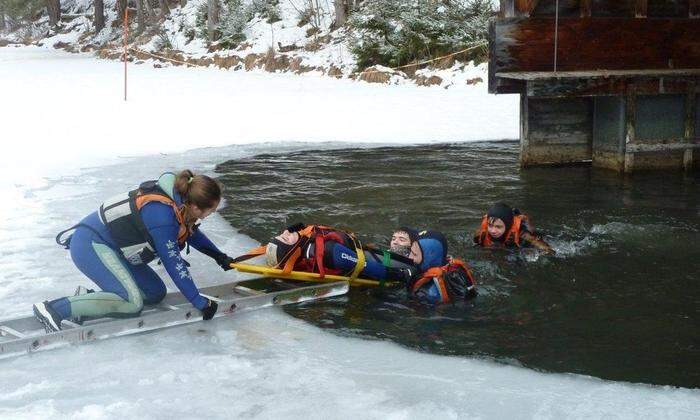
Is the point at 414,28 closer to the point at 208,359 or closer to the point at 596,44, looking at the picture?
the point at 596,44

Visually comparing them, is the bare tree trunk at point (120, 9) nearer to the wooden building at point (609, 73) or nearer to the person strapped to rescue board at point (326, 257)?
the wooden building at point (609, 73)

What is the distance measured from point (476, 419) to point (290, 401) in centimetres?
101

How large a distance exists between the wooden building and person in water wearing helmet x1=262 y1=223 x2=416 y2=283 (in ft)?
19.2

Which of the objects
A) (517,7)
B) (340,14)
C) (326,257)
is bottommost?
(326,257)

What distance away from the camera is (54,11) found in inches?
2146

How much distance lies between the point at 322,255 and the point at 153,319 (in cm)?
150

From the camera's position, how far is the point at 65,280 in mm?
6652

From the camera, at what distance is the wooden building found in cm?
1210

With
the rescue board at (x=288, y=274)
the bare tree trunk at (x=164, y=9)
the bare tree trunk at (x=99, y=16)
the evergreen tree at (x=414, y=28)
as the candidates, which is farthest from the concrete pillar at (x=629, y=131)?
the bare tree trunk at (x=99, y=16)

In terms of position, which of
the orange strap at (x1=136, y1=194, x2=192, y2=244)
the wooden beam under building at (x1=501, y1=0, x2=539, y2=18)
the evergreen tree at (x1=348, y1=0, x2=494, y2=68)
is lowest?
the orange strap at (x1=136, y1=194, x2=192, y2=244)

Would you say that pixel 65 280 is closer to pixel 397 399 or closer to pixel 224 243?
pixel 224 243

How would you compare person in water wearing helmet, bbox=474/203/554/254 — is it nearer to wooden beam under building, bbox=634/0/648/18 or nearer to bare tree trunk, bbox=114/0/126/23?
wooden beam under building, bbox=634/0/648/18

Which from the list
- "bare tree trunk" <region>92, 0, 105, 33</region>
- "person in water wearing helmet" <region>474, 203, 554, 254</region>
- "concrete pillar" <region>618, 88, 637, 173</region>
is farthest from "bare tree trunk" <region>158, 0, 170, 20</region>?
"person in water wearing helmet" <region>474, 203, 554, 254</region>

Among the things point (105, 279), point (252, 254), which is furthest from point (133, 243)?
point (252, 254)
